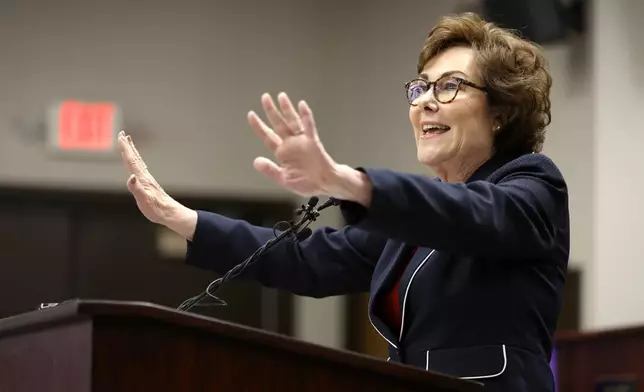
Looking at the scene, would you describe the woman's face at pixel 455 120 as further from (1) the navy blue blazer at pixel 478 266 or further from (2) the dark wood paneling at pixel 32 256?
(2) the dark wood paneling at pixel 32 256

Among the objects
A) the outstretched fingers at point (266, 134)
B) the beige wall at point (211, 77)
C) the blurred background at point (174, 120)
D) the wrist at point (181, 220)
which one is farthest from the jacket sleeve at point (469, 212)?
the beige wall at point (211, 77)

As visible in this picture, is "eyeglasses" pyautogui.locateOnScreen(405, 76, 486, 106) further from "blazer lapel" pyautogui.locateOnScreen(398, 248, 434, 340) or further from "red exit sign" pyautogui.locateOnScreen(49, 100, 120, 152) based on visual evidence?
"red exit sign" pyautogui.locateOnScreen(49, 100, 120, 152)

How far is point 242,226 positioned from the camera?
5.76ft

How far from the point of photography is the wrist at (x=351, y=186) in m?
1.21

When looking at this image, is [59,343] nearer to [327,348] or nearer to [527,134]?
[327,348]

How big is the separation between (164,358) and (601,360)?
2775 mm

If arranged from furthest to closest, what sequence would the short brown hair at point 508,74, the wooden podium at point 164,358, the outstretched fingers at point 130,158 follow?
the outstretched fingers at point 130,158, the short brown hair at point 508,74, the wooden podium at point 164,358

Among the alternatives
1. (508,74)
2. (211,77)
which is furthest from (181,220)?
(211,77)

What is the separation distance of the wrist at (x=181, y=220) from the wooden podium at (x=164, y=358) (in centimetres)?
44

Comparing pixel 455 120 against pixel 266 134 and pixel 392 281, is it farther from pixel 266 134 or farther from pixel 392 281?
pixel 266 134

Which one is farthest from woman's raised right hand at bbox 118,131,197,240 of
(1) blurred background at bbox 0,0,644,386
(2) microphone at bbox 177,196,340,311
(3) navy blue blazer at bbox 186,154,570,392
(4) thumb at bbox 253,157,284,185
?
(1) blurred background at bbox 0,0,644,386

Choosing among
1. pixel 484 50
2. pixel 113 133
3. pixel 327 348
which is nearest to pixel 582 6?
pixel 113 133

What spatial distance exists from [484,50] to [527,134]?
154 mm

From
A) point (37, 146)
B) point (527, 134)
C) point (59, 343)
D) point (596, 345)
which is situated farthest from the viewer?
point (37, 146)
